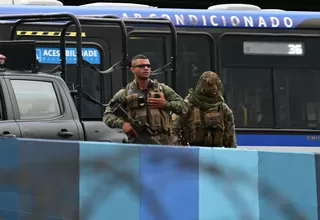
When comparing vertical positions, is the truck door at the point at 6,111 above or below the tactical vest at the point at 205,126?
above

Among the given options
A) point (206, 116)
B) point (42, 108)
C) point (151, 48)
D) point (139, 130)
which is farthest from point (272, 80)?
point (42, 108)

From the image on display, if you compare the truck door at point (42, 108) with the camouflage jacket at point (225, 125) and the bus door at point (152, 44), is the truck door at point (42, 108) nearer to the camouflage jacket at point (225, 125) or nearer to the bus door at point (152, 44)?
the camouflage jacket at point (225, 125)

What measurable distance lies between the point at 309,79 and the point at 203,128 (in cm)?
510

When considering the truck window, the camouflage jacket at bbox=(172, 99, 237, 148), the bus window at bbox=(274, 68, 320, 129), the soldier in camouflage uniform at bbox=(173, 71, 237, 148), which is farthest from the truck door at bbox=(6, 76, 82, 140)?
the bus window at bbox=(274, 68, 320, 129)

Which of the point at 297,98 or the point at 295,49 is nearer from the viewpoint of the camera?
the point at 297,98

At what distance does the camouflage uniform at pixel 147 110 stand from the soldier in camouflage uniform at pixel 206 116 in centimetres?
33

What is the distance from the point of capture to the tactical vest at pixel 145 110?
265 inches

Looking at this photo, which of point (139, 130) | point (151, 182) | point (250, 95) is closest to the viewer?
point (151, 182)

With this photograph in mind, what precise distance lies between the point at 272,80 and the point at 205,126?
4.68m

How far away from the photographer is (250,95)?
37.6ft

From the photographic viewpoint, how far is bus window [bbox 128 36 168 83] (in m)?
11.0

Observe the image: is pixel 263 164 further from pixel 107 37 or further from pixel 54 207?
pixel 107 37

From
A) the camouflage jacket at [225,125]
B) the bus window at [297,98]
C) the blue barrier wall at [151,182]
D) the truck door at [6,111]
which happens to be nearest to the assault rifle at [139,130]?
the camouflage jacket at [225,125]

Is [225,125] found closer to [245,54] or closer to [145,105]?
[145,105]
